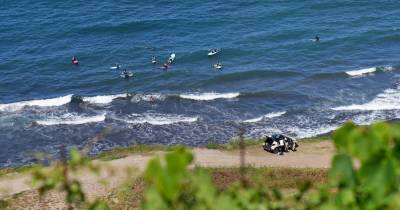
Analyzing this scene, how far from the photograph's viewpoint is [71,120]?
39.8 metres

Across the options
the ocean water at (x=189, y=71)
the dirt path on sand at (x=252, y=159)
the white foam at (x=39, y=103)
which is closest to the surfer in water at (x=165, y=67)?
the ocean water at (x=189, y=71)

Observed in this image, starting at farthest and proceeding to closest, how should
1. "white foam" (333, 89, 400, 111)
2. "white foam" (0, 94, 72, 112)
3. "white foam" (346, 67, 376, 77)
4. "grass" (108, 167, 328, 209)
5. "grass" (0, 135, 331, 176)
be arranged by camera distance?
"white foam" (346, 67, 376, 77) < "white foam" (0, 94, 72, 112) < "white foam" (333, 89, 400, 111) < "grass" (0, 135, 331, 176) < "grass" (108, 167, 328, 209)

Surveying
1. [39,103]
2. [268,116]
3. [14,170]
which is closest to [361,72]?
[268,116]

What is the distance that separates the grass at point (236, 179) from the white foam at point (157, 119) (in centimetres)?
1010

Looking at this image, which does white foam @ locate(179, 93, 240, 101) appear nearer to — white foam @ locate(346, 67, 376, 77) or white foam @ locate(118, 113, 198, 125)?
white foam @ locate(118, 113, 198, 125)

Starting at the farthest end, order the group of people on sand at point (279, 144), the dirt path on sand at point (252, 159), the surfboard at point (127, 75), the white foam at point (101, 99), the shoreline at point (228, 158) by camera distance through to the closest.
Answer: the surfboard at point (127, 75)
the white foam at point (101, 99)
the group of people on sand at point (279, 144)
the shoreline at point (228, 158)
the dirt path on sand at point (252, 159)

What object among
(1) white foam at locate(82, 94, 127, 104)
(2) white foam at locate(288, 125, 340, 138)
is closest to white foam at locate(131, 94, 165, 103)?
(1) white foam at locate(82, 94, 127, 104)

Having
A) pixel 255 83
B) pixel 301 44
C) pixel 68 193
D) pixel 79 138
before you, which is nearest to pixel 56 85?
pixel 79 138

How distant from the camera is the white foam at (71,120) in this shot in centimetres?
3912

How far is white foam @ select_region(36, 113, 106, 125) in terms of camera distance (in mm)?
39125

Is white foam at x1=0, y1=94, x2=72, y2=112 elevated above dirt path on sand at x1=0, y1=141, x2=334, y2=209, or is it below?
above

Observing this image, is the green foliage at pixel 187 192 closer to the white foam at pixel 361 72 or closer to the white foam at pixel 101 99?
the white foam at pixel 101 99

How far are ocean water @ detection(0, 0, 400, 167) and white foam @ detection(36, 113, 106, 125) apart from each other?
0.07 m

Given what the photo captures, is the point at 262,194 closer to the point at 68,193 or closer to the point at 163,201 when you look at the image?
the point at 163,201
